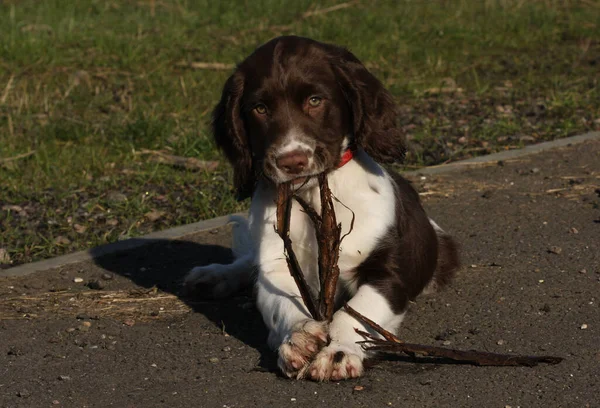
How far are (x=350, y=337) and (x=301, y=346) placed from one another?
0.71 feet

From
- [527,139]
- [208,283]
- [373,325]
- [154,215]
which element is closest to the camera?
[373,325]

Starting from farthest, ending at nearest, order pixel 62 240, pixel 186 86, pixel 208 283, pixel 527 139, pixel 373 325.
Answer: pixel 186 86
pixel 527 139
pixel 62 240
pixel 208 283
pixel 373 325

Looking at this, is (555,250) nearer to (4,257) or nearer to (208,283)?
(208,283)

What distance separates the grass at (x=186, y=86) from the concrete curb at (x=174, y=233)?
0.64ft

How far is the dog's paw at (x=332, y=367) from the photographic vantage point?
3.57 meters

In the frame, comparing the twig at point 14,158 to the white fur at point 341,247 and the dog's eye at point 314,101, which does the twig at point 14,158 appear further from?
the dog's eye at point 314,101

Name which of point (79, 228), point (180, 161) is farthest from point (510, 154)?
point (79, 228)

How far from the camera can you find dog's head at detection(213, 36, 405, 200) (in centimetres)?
396

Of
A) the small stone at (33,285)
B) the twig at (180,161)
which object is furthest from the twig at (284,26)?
the small stone at (33,285)

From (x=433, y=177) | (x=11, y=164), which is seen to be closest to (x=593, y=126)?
(x=433, y=177)

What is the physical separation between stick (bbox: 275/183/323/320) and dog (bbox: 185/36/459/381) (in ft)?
0.15

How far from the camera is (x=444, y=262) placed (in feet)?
15.9

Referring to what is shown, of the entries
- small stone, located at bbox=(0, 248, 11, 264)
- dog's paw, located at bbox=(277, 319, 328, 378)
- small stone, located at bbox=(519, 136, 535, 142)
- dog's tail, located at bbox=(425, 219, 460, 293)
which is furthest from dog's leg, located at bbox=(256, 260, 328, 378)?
small stone, located at bbox=(519, 136, 535, 142)

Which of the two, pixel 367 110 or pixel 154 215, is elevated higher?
pixel 367 110
